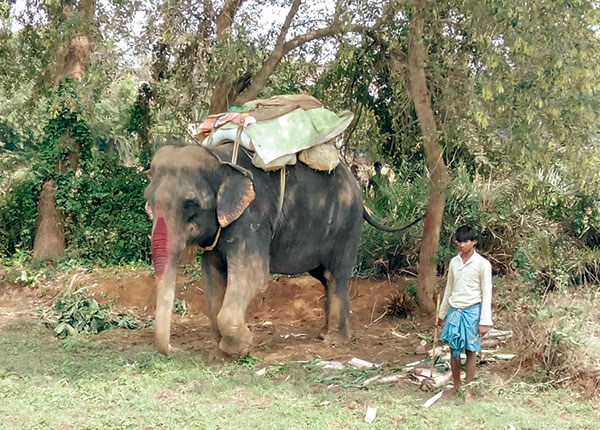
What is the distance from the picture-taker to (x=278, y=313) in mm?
8977

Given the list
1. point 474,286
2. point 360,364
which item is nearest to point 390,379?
point 360,364

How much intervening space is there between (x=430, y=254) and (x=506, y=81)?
8.40 ft

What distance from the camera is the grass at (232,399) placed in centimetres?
456

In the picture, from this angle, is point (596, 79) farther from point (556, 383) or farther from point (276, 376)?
point (276, 376)

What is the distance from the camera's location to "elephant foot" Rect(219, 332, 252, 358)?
6.05m

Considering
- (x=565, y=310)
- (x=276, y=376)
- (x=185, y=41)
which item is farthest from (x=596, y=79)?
(x=185, y=41)

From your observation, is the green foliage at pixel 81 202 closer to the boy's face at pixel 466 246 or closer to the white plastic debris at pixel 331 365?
the white plastic debris at pixel 331 365

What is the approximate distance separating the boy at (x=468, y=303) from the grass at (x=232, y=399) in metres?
0.39

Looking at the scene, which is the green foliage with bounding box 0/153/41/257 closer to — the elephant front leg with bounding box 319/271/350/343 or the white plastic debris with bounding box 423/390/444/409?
the elephant front leg with bounding box 319/271/350/343

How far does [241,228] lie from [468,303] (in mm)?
2150

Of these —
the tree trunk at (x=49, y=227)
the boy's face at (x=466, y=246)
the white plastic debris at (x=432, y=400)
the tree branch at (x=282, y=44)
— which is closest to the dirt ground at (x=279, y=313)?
the tree trunk at (x=49, y=227)

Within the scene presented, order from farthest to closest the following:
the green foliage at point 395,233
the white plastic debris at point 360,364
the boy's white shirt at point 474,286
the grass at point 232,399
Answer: the green foliage at point 395,233 < the white plastic debris at point 360,364 < the boy's white shirt at point 474,286 < the grass at point 232,399

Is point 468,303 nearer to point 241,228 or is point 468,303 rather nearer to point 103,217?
point 241,228

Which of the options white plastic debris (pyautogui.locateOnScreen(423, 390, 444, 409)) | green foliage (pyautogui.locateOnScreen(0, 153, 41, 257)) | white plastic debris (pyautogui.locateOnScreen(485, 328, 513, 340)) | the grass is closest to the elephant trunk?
the grass
